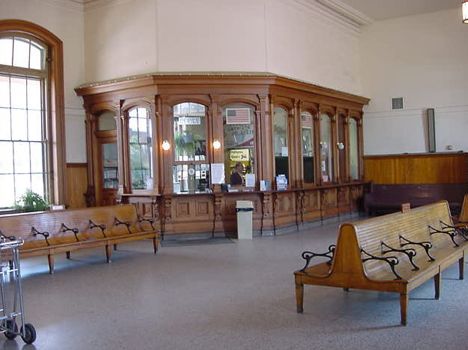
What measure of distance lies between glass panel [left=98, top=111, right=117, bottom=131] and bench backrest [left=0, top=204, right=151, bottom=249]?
3100 millimetres

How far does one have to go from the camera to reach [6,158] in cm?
1101

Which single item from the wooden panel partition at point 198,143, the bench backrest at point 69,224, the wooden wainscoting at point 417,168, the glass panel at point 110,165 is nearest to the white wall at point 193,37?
the wooden panel partition at point 198,143

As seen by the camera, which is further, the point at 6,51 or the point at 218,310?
the point at 6,51

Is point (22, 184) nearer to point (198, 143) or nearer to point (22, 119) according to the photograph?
point (22, 119)

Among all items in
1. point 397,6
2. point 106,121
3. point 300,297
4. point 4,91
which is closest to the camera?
point 300,297

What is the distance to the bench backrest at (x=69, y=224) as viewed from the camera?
25.6ft

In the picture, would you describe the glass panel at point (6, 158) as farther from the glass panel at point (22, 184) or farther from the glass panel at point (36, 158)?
the glass panel at point (36, 158)

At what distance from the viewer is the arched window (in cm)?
1100

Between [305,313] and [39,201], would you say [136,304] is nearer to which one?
[305,313]

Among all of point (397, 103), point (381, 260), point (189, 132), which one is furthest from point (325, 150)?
point (381, 260)

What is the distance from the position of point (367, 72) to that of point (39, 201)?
9.56m

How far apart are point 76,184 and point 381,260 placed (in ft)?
27.7

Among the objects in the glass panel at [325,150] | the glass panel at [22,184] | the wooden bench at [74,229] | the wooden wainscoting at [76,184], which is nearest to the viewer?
the wooden bench at [74,229]

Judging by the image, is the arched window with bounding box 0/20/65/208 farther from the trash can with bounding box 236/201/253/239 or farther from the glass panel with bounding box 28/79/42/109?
the trash can with bounding box 236/201/253/239
